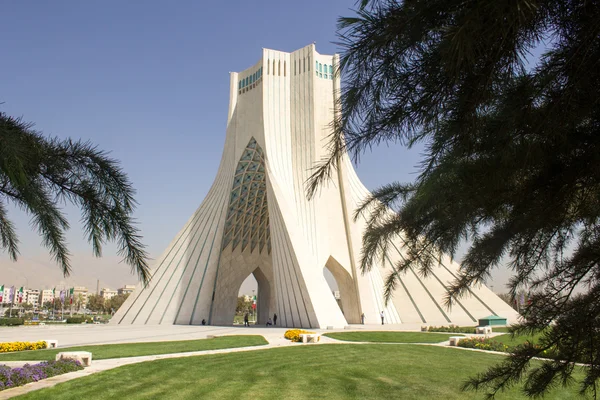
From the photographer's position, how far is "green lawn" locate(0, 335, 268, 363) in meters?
9.41

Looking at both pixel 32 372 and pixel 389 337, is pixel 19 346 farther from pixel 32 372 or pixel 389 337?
pixel 389 337

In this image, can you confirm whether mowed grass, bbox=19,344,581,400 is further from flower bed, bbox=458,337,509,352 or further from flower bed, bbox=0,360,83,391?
flower bed, bbox=458,337,509,352

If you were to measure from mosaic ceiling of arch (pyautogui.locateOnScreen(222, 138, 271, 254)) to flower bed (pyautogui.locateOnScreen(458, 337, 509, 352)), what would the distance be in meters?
16.0

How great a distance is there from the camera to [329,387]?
21.8 ft

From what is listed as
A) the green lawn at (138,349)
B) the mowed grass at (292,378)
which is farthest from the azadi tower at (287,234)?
the mowed grass at (292,378)

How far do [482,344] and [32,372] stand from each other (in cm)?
958

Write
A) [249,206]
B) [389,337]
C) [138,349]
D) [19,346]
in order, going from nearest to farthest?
[138,349]
[19,346]
[389,337]
[249,206]

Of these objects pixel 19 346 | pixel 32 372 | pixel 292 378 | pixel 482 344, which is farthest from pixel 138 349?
pixel 482 344

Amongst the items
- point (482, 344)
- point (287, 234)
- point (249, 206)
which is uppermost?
point (249, 206)

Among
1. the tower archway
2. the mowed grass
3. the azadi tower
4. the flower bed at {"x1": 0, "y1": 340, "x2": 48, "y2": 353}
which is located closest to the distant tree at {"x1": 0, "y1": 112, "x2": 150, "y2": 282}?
the mowed grass

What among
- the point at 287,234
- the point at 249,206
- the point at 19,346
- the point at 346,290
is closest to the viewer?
the point at 19,346

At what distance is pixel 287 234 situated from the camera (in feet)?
69.1

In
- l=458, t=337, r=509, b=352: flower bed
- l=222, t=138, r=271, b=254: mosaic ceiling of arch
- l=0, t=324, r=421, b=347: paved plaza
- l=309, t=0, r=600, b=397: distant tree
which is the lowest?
l=458, t=337, r=509, b=352: flower bed

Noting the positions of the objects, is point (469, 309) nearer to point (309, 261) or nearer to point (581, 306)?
point (309, 261)
